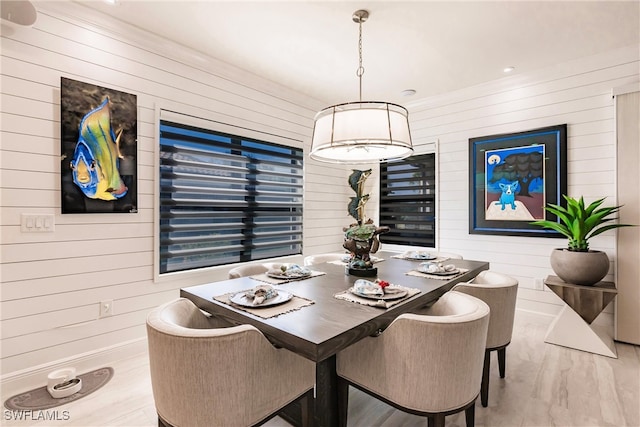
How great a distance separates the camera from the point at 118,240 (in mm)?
2580

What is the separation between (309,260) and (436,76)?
247 cm

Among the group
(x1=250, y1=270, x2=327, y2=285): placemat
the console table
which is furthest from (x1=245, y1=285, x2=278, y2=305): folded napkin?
the console table

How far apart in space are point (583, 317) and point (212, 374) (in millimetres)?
3136

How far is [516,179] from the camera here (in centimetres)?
351

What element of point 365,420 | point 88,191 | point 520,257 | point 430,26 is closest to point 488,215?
point 520,257

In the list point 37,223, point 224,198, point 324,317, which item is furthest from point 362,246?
point 37,223

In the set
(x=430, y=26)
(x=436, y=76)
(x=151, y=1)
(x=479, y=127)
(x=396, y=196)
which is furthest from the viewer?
(x=396, y=196)

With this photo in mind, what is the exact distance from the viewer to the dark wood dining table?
3.95ft

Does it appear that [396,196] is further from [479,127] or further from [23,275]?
[23,275]

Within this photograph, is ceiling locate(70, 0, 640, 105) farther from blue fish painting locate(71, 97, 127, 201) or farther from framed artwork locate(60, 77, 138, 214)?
blue fish painting locate(71, 97, 127, 201)

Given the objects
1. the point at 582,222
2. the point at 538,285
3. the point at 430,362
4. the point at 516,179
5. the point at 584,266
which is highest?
the point at 516,179

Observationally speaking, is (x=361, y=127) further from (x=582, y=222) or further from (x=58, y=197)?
(x=582, y=222)

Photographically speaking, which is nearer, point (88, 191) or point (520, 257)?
point (88, 191)

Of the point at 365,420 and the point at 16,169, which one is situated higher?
the point at 16,169
